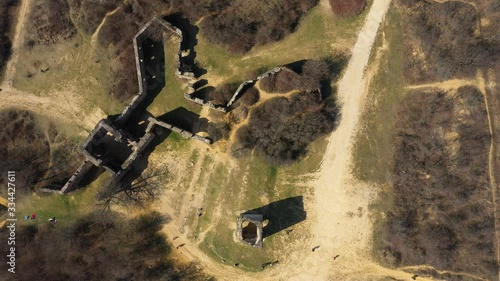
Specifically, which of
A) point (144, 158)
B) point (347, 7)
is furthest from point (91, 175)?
point (347, 7)

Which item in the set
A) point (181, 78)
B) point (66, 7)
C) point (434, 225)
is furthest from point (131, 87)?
point (434, 225)

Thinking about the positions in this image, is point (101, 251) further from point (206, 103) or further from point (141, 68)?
point (141, 68)

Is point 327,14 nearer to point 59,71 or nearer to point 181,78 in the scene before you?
point 181,78

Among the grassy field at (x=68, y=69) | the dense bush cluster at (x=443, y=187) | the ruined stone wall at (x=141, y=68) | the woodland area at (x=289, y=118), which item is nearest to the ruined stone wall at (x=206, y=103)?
the ruined stone wall at (x=141, y=68)

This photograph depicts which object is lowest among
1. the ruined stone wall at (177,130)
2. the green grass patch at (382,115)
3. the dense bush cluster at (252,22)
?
the green grass patch at (382,115)

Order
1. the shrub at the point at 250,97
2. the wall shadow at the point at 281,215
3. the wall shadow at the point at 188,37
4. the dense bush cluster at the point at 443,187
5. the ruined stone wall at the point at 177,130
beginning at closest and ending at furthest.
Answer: the dense bush cluster at the point at 443,187 → the ruined stone wall at the point at 177,130 → the wall shadow at the point at 281,215 → the shrub at the point at 250,97 → the wall shadow at the point at 188,37

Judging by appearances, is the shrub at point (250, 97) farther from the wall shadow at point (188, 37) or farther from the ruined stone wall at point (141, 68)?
the ruined stone wall at point (141, 68)

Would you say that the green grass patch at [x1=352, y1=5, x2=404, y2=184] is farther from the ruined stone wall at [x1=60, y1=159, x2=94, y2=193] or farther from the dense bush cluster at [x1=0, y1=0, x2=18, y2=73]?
the dense bush cluster at [x1=0, y1=0, x2=18, y2=73]
